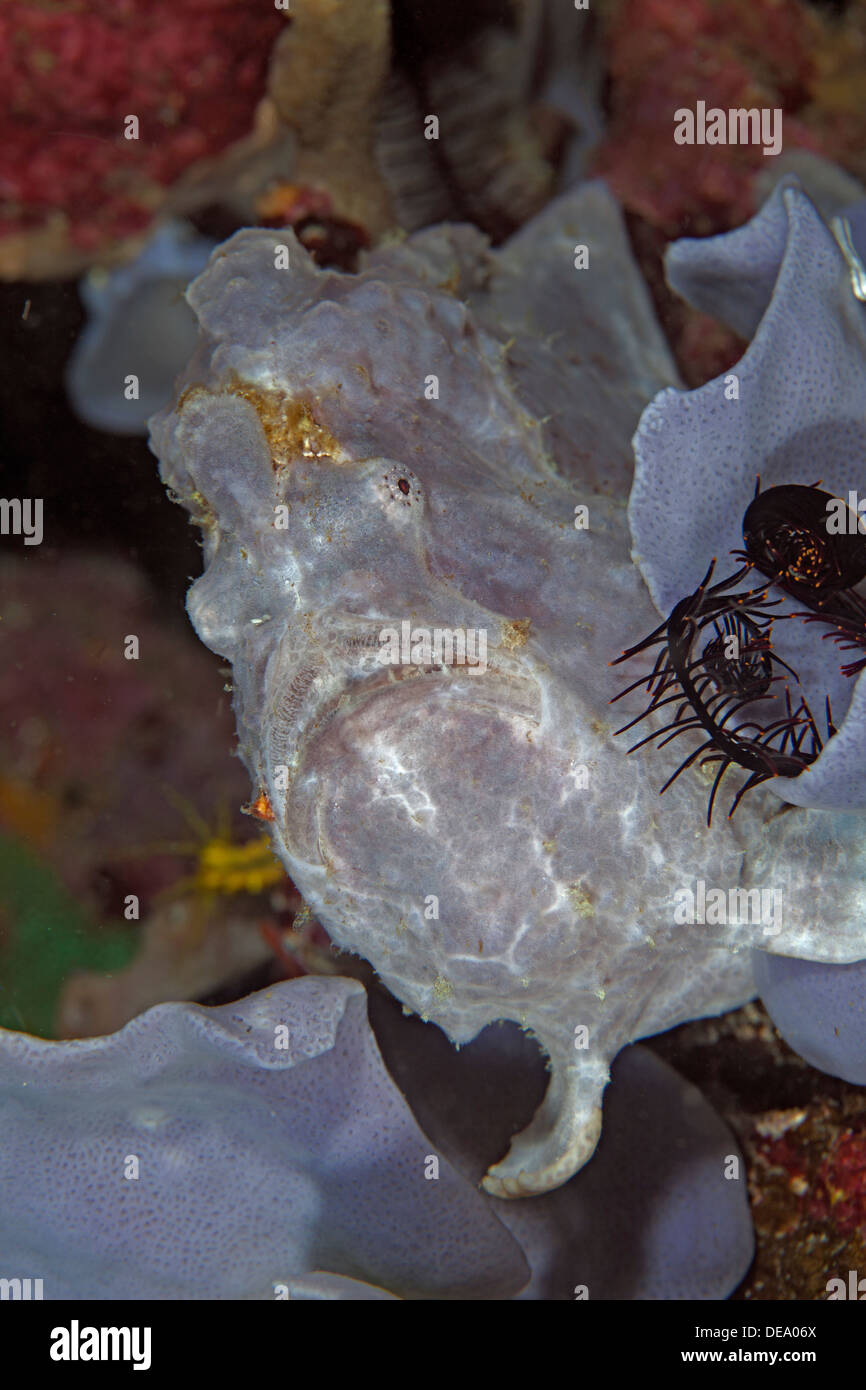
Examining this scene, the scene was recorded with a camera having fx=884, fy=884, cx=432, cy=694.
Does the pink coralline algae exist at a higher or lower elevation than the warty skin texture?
higher

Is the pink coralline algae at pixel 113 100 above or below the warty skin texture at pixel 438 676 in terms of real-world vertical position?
above

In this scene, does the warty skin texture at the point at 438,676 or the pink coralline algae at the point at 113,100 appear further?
the pink coralline algae at the point at 113,100

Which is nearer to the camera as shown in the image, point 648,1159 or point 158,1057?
point 158,1057

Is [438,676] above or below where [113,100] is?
below

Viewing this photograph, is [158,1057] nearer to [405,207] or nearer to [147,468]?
[147,468]

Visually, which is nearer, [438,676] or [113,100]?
[438,676]

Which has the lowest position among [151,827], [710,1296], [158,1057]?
[710,1296]

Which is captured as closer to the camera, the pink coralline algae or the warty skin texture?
→ the warty skin texture
